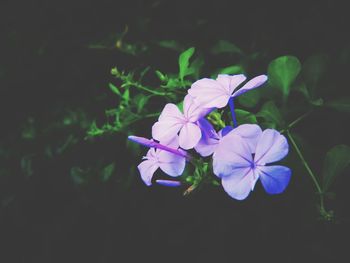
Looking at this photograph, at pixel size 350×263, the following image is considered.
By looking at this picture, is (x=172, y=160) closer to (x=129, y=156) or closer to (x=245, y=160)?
(x=245, y=160)

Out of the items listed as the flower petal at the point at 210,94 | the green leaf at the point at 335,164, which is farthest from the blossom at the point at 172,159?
the green leaf at the point at 335,164

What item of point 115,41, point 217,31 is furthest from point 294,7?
point 115,41

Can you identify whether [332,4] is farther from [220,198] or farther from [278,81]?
[220,198]

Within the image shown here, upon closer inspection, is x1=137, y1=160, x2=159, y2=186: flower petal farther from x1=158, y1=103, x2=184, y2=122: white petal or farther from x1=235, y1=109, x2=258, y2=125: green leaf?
x1=235, y1=109, x2=258, y2=125: green leaf

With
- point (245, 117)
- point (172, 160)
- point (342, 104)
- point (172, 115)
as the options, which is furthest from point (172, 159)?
point (342, 104)

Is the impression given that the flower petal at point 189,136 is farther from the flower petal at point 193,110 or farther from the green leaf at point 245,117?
the green leaf at point 245,117

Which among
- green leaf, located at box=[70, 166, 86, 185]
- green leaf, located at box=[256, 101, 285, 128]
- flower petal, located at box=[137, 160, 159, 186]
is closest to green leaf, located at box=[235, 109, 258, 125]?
green leaf, located at box=[256, 101, 285, 128]
